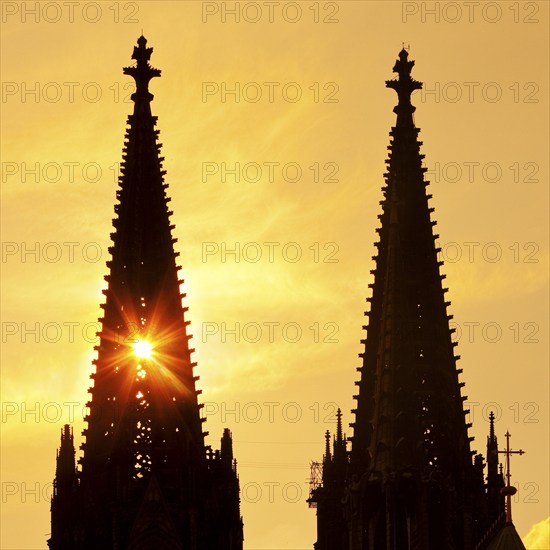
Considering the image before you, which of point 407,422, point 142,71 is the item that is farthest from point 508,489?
point 142,71

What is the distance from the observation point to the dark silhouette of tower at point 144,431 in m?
154

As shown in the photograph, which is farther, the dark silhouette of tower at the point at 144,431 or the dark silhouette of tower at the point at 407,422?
the dark silhouette of tower at the point at 144,431

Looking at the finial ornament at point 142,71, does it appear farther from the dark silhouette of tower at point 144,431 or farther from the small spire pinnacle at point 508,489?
the small spire pinnacle at point 508,489

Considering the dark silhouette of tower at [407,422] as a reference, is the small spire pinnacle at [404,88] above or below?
above

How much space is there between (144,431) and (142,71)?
1557 centimetres

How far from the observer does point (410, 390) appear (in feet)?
488

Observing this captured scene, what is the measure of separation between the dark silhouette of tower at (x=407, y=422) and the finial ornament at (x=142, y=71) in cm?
1245

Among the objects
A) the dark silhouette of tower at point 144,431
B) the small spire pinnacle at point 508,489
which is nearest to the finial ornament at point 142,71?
the dark silhouette of tower at point 144,431

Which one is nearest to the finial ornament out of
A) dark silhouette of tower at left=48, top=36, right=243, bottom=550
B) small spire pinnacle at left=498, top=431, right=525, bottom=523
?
dark silhouette of tower at left=48, top=36, right=243, bottom=550

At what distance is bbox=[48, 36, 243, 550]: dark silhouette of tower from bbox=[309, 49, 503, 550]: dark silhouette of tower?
4.75 m

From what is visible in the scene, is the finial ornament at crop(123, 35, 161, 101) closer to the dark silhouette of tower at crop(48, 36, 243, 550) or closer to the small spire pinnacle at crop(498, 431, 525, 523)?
the dark silhouette of tower at crop(48, 36, 243, 550)

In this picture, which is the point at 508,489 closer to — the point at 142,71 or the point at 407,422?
the point at 407,422

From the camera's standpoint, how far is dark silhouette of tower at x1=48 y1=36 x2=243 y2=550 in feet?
504

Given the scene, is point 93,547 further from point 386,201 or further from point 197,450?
point 386,201
